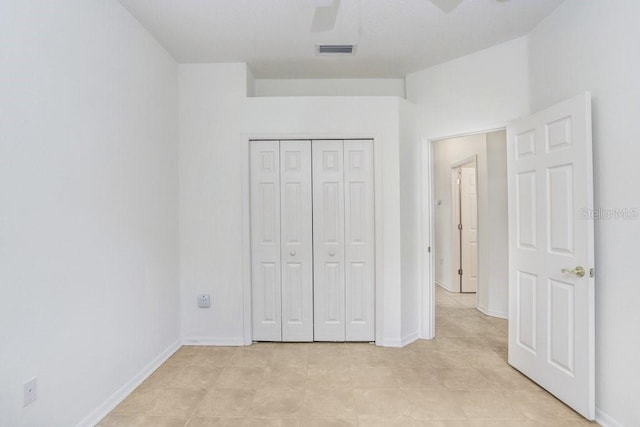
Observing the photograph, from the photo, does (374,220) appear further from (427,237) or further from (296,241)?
(296,241)

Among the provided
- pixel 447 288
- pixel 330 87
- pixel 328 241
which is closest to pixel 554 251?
pixel 328 241

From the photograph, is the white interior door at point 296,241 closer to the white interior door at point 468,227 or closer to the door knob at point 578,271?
the door knob at point 578,271

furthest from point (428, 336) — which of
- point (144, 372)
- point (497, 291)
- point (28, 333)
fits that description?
point (28, 333)

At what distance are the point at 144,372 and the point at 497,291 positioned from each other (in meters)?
3.80

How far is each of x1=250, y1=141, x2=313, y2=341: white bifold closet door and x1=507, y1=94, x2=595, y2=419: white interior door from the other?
1.76m

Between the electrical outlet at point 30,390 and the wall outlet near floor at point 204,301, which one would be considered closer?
the electrical outlet at point 30,390

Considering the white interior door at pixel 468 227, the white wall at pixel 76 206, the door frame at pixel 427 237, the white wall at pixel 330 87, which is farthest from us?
the white interior door at pixel 468 227

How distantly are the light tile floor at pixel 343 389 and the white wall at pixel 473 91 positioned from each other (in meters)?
2.05

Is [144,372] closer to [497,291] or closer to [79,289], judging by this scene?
[79,289]

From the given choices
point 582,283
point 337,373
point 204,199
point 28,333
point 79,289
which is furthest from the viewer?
point 204,199

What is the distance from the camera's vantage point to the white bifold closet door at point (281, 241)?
3264 millimetres

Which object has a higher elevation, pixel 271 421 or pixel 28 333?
pixel 28 333

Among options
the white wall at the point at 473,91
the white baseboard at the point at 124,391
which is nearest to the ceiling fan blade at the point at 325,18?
the white wall at the point at 473,91

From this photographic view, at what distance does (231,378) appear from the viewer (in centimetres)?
257
